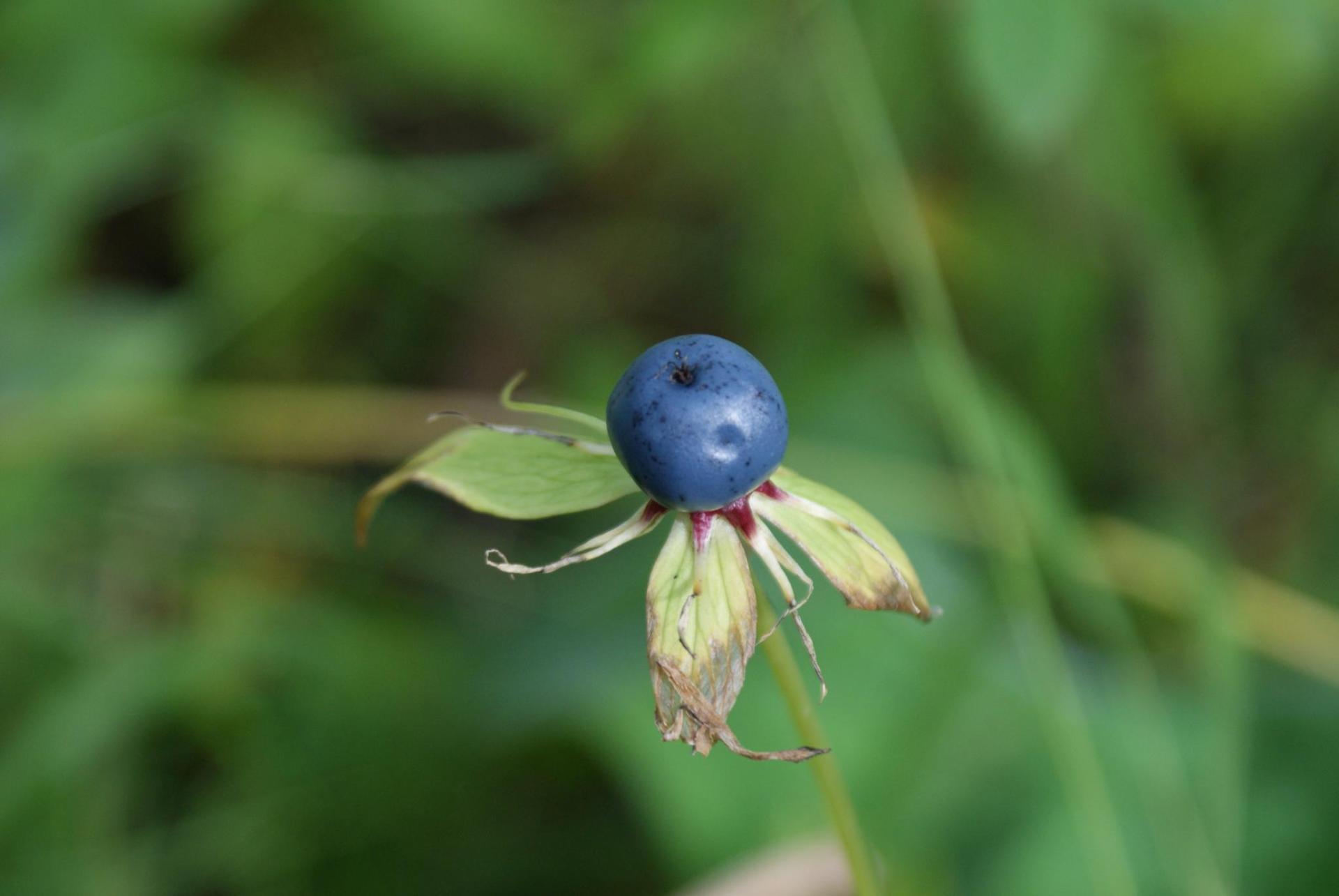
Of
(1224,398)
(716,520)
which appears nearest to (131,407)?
A: (716,520)

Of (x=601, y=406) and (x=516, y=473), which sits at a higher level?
(x=516, y=473)

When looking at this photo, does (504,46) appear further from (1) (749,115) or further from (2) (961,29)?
(2) (961,29)

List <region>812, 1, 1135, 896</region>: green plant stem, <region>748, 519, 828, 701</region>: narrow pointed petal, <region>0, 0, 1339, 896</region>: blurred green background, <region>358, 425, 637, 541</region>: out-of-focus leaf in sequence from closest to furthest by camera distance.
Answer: <region>748, 519, 828, 701</region>: narrow pointed petal < <region>358, 425, 637, 541</region>: out-of-focus leaf < <region>812, 1, 1135, 896</region>: green plant stem < <region>0, 0, 1339, 896</region>: blurred green background

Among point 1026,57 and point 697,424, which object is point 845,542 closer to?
point 697,424

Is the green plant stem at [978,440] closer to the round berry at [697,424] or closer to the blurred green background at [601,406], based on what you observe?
the blurred green background at [601,406]

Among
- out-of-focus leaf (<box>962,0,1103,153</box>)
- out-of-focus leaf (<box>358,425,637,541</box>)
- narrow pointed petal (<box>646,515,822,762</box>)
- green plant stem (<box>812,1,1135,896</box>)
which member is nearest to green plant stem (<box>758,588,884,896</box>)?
narrow pointed petal (<box>646,515,822,762</box>)

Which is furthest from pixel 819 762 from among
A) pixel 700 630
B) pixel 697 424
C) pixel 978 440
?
pixel 978 440

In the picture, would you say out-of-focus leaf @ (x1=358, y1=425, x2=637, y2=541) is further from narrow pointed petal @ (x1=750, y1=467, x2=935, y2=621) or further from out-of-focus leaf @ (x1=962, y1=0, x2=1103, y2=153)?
out-of-focus leaf @ (x1=962, y1=0, x2=1103, y2=153)
